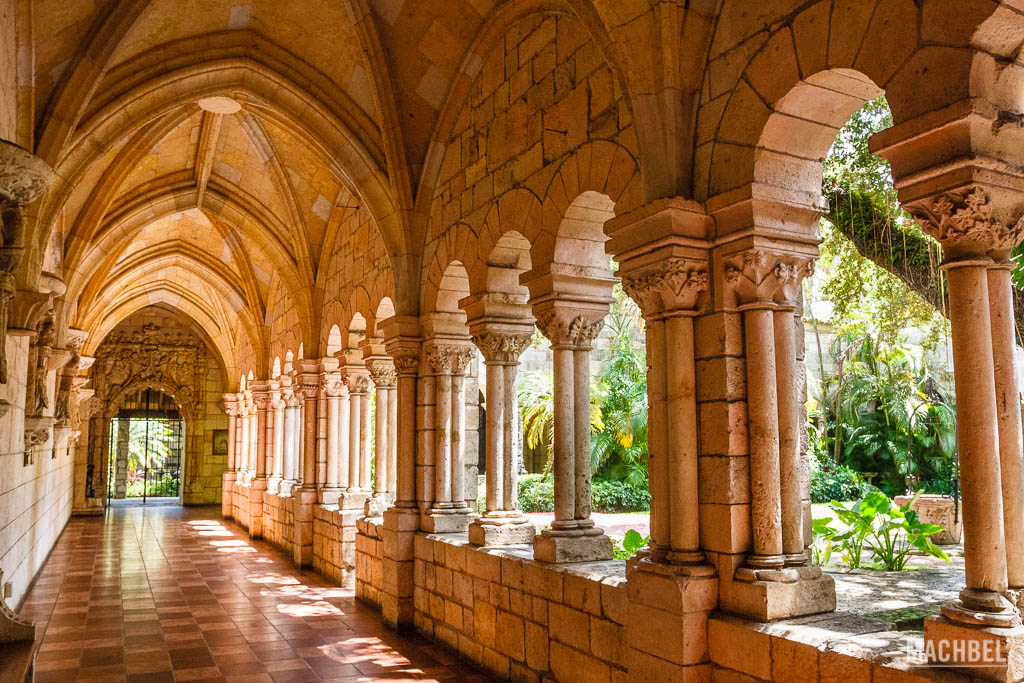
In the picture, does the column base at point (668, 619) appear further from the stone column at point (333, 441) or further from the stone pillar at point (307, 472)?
the stone pillar at point (307, 472)

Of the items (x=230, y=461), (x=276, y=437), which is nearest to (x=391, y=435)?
(x=276, y=437)

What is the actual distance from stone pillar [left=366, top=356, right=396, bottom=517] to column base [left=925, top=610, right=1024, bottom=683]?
552cm

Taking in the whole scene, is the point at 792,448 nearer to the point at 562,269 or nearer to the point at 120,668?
the point at 562,269

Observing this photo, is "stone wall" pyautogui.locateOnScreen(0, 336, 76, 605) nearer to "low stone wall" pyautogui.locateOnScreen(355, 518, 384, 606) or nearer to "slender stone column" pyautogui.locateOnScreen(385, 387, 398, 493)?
"low stone wall" pyautogui.locateOnScreen(355, 518, 384, 606)

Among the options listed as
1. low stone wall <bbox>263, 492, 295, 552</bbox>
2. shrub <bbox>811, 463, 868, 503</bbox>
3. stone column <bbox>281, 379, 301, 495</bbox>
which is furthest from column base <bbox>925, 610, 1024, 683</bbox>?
shrub <bbox>811, 463, 868, 503</bbox>

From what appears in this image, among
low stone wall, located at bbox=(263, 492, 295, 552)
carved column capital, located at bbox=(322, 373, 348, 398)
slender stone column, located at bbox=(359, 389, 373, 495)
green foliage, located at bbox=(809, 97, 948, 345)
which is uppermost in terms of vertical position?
green foliage, located at bbox=(809, 97, 948, 345)

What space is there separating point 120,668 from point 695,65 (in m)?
4.68

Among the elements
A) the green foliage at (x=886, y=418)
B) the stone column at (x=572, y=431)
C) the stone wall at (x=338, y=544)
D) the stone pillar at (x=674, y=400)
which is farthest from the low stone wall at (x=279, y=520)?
the green foliage at (x=886, y=418)

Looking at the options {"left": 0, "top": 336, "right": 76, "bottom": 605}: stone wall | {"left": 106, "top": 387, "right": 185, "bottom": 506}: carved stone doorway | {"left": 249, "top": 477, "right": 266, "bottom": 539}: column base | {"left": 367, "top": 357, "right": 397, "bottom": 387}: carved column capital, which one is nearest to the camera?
{"left": 0, "top": 336, "right": 76, "bottom": 605}: stone wall

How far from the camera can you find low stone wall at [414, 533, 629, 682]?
3.69m

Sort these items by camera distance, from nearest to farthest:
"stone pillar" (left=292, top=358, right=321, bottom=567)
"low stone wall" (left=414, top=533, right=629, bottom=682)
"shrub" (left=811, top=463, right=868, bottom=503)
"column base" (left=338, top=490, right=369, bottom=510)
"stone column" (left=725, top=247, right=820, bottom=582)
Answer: "stone column" (left=725, top=247, right=820, bottom=582), "low stone wall" (left=414, top=533, right=629, bottom=682), "column base" (left=338, top=490, right=369, bottom=510), "stone pillar" (left=292, top=358, right=321, bottom=567), "shrub" (left=811, top=463, right=868, bottom=503)

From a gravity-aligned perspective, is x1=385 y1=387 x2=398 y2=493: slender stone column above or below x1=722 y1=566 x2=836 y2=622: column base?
above

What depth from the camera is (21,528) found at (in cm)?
696

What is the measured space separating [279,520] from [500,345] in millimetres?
6586
